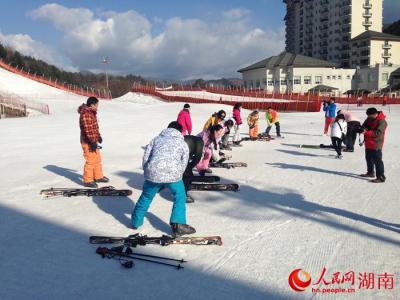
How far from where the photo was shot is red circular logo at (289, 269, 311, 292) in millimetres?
3723

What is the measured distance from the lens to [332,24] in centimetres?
8844

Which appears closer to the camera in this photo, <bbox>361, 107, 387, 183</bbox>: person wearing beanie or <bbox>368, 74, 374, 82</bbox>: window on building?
<bbox>361, 107, 387, 183</bbox>: person wearing beanie

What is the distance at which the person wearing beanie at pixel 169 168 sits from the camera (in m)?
4.81

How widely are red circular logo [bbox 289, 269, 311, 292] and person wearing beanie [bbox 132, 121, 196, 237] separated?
1554mm

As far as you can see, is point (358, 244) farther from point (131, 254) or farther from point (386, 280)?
point (131, 254)

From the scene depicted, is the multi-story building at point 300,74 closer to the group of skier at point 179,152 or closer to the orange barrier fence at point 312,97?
the orange barrier fence at point 312,97

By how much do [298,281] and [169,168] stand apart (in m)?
2.02

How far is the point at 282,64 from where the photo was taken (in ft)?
244

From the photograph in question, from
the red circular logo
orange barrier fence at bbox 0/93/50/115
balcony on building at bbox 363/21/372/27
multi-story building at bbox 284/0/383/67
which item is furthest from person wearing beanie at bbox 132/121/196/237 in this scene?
balcony on building at bbox 363/21/372/27

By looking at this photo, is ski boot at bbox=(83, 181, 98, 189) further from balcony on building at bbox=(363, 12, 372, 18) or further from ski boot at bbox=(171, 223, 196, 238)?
balcony on building at bbox=(363, 12, 372, 18)

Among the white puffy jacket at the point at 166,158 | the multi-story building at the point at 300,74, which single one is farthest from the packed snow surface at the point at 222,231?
the multi-story building at the point at 300,74

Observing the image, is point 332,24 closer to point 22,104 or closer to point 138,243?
point 22,104

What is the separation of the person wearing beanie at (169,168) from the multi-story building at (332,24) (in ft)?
288

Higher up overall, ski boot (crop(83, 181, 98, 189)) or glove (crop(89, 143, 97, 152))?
glove (crop(89, 143, 97, 152))
